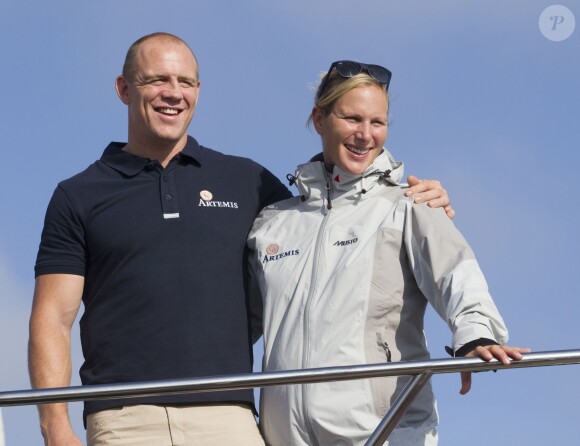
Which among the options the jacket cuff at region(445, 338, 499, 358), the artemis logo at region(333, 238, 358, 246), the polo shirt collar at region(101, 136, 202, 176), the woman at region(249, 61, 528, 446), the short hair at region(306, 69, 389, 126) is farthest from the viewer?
the polo shirt collar at region(101, 136, 202, 176)

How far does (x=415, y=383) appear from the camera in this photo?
12.5ft

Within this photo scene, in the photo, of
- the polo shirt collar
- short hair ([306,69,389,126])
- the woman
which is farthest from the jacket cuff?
the polo shirt collar

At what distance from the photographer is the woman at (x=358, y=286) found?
4.04 metres

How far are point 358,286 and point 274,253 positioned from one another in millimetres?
430

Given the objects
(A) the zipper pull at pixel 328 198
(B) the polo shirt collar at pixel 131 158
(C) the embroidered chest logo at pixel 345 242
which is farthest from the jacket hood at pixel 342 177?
(B) the polo shirt collar at pixel 131 158

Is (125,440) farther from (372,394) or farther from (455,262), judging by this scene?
(455,262)

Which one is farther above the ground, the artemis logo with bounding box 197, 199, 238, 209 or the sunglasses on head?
the sunglasses on head

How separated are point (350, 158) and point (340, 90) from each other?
29cm

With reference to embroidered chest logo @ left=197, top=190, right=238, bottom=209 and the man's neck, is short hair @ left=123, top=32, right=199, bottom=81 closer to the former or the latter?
the man's neck

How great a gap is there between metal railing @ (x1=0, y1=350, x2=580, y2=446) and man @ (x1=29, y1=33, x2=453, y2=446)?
2.09 feet

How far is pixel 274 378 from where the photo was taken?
3713 millimetres

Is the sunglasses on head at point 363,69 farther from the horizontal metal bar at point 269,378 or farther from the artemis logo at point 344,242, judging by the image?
the horizontal metal bar at point 269,378

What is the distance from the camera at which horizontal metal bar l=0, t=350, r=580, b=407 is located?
3.70 metres

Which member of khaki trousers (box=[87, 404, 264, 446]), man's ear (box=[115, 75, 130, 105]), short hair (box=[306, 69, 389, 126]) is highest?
man's ear (box=[115, 75, 130, 105])
